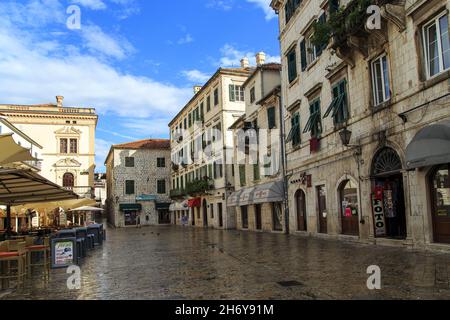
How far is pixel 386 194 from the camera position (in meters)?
14.1

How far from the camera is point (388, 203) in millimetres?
14148

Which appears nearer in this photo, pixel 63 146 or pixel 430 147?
pixel 430 147

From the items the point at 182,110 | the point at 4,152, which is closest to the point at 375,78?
the point at 4,152

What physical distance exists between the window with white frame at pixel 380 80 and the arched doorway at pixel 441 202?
131 inches

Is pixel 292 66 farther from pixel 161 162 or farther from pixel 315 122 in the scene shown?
pixel 161 162

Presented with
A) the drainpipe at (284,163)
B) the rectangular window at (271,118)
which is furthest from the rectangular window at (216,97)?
the drainpipe at (284,163)

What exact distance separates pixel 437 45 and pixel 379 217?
5.85 meters

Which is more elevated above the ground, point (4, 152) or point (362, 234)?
point (4, 152)

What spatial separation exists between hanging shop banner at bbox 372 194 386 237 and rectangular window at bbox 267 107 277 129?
11272 mm

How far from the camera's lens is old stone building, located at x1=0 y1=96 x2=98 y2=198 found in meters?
47.2

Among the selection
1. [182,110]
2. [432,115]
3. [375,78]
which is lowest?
[432,115]

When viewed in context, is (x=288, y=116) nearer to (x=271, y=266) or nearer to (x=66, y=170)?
(x=271, y=266)

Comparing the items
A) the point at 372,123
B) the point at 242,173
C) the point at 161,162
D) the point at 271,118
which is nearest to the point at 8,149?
the point at 372,123

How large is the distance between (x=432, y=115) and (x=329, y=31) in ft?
17.5
